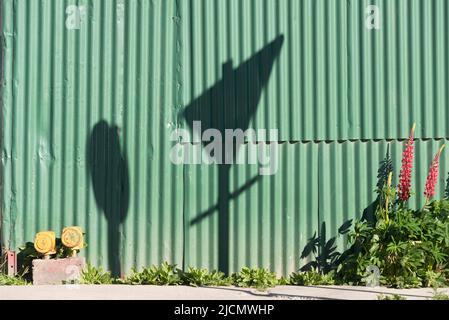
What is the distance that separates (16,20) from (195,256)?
430cm

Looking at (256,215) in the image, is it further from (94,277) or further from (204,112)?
(94,277)

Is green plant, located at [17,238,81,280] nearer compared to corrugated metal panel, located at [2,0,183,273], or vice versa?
green plant, located at [17,238,81,280]

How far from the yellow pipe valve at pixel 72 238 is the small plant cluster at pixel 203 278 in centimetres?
43

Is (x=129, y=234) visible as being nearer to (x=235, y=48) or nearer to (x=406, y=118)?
(x=235, y=48)

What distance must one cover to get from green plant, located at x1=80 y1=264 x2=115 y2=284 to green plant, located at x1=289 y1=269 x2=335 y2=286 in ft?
8.27

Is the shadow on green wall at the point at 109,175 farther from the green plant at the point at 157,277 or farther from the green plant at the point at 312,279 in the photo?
the green plant at the point at 312,279

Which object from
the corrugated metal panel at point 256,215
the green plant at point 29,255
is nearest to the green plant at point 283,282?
the corrugated metal panel at point 256,215

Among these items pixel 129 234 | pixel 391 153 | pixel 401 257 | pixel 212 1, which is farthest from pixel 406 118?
pixel 129 234

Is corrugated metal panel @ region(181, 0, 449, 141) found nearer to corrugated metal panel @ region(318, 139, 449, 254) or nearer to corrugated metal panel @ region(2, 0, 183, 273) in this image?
corrugated metal panel @ region(318, 139, 449, 254)

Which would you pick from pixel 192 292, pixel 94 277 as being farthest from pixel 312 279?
pixel 94 277

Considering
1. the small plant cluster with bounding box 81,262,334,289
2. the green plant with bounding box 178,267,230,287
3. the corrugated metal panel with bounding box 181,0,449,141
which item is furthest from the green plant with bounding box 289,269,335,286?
the corrugated metal panel with bounding box 181,0,449,141

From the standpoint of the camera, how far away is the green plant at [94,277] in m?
10.3

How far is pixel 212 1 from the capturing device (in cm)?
1066

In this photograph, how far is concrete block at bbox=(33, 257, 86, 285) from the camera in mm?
10156
